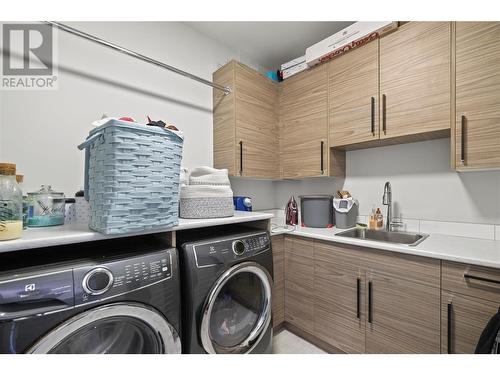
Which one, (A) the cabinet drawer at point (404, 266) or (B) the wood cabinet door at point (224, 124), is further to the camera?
(B) the wood cabinet door at point (224, 124)

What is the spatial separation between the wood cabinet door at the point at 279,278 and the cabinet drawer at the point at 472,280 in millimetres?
990

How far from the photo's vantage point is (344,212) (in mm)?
1842

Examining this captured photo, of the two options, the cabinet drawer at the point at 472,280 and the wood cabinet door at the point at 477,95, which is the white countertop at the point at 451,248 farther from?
the wood cabinet door at the point at 477,95

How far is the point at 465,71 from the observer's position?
1233 millimetres

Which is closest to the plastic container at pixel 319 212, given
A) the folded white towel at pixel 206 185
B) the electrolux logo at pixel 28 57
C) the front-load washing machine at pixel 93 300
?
the folded white towel at pixel 206 185

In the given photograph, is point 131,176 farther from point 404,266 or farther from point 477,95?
point 477,95

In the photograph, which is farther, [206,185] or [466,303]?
[206,185]

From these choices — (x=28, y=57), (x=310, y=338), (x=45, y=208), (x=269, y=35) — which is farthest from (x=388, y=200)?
(x=28, y=57)

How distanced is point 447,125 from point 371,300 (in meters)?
1.14

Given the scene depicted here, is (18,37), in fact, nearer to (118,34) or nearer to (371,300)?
(118,34)

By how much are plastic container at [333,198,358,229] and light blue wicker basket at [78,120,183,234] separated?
4.64 ft

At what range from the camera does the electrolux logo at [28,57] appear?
1.20 metres

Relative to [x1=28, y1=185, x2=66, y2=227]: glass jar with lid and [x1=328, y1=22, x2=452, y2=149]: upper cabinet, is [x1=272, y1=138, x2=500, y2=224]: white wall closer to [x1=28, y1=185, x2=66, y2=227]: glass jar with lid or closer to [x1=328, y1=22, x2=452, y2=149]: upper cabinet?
[x1=328, y1=22, x2=452, y2=149]: upper cabinet

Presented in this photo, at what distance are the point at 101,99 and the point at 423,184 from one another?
7.79 ft
